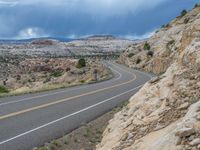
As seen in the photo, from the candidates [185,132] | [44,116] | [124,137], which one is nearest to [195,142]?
[185,132]

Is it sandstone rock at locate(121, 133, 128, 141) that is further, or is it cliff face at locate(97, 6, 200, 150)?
sandstone rock at locate(121, 133, 128, 141)

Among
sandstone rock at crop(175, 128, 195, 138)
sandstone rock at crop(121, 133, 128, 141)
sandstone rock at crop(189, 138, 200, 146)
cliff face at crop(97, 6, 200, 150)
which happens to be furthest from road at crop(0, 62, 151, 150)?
sandstone rock at crop(189, 138, 200, 146)

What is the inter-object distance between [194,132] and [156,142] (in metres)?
0.91

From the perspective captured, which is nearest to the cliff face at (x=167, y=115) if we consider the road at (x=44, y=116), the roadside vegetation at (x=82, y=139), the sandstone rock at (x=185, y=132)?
the sandstone rock at (x=185, y=132)

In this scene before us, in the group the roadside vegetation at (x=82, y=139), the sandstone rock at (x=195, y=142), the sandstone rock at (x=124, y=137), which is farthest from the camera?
the roadside vegetation at (x=82, y=139)

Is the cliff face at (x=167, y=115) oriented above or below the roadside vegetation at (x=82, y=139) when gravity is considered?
above

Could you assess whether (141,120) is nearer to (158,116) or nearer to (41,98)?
(158,116)

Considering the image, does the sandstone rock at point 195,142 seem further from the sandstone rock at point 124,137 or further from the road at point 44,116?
the road at point 44,116

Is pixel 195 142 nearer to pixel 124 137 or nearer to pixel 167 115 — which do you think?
pixel 167 115

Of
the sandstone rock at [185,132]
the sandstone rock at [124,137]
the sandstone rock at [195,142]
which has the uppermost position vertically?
the sandstone rock at [185,132]

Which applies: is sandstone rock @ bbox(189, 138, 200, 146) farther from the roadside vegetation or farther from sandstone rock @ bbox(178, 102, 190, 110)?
the roadside vegetation

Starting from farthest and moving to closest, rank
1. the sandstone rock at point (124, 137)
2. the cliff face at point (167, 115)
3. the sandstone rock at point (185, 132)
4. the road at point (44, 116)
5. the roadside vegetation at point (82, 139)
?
the road at point (44, 116)
the roadside vegetation at point (82, 139)
the sandstone rock at point (124, 137)
the cliff face at point (167, 115)
the sandstone rock at point (185, 132)

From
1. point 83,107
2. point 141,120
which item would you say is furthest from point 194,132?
point 83,107

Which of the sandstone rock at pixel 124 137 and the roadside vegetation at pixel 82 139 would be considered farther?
the roadside vegetation at pixel 82 139
